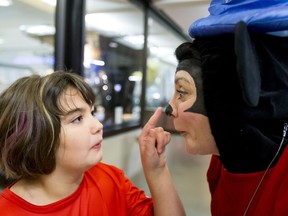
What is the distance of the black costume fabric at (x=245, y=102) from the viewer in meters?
0.62

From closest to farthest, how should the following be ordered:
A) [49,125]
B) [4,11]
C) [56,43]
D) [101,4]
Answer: [49,125], [4,11], [56,43], [101,4]

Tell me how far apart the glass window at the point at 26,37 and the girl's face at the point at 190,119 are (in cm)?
106

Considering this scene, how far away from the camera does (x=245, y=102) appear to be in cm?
61

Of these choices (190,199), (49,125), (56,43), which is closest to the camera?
(49,125)

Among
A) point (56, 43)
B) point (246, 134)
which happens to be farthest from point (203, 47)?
point (56, 43)

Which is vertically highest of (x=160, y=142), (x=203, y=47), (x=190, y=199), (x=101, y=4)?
(x=101, y=4)

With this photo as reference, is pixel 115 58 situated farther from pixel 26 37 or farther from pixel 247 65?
pixel 247 65

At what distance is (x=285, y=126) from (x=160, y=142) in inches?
15.1

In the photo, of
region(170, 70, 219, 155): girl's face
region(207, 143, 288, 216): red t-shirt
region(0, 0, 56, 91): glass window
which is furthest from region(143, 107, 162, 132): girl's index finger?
region(0, 0, 56, 91): glass window

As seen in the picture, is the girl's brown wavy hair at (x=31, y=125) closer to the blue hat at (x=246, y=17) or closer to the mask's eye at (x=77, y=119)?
the mask's eye at (x=77, y=119)

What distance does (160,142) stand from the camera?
916mm

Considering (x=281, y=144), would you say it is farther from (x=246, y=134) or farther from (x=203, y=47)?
(x=203, y=47)

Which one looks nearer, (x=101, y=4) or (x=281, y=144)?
(x=281, y=144)

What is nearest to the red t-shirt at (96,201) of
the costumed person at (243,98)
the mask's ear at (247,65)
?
the costumed person at (243,98)
